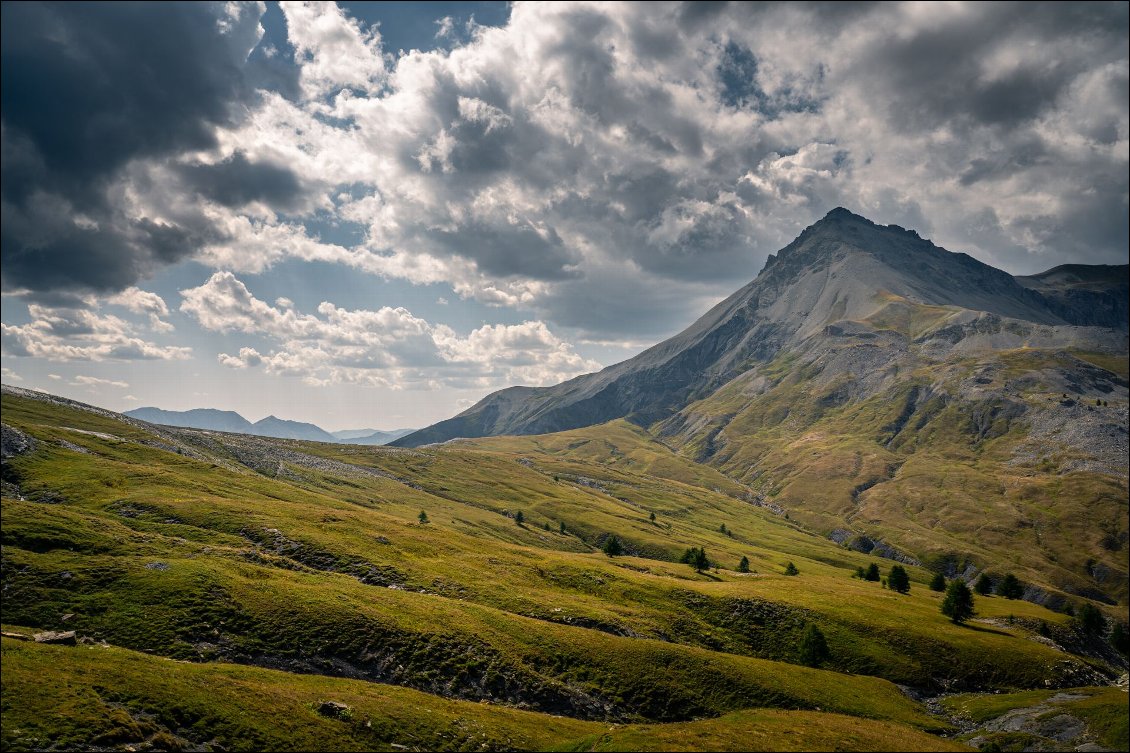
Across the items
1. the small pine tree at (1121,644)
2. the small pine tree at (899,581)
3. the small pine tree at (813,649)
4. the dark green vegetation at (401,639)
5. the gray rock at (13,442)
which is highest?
the gray rock at (13,442)

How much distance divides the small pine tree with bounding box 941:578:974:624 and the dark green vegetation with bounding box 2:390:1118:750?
3653mm

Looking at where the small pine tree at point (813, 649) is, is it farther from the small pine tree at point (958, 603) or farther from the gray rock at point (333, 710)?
the gray rock at point (333, 710)

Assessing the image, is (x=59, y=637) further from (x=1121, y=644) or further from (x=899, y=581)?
(x=1121, y=644)

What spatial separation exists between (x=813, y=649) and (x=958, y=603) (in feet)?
140

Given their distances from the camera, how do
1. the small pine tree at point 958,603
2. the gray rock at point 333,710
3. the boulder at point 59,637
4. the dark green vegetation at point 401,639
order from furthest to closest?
1. the small pine tree at point 958,603
2. the boulder at point 59,637
3. the gray rock at point 333,710
4. the dark green vegetation at point 401,639

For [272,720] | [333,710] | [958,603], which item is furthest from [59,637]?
[958,603]

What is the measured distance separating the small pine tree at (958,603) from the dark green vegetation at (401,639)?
12.0ft

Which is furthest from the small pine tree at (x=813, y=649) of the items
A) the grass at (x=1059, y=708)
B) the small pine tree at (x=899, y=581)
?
the small pine tree at (x=899, y=581)

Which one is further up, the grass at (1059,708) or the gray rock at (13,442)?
the gray rock at (13,442)

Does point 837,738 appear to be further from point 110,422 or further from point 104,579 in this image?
point 110,422

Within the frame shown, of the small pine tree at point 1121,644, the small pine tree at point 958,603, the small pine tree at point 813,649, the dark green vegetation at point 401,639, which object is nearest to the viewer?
the dark green vegetation at point 401,639

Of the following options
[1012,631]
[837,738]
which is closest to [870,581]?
[1012,631]

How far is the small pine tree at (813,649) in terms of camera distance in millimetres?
78125

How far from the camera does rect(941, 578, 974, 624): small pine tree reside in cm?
10125
